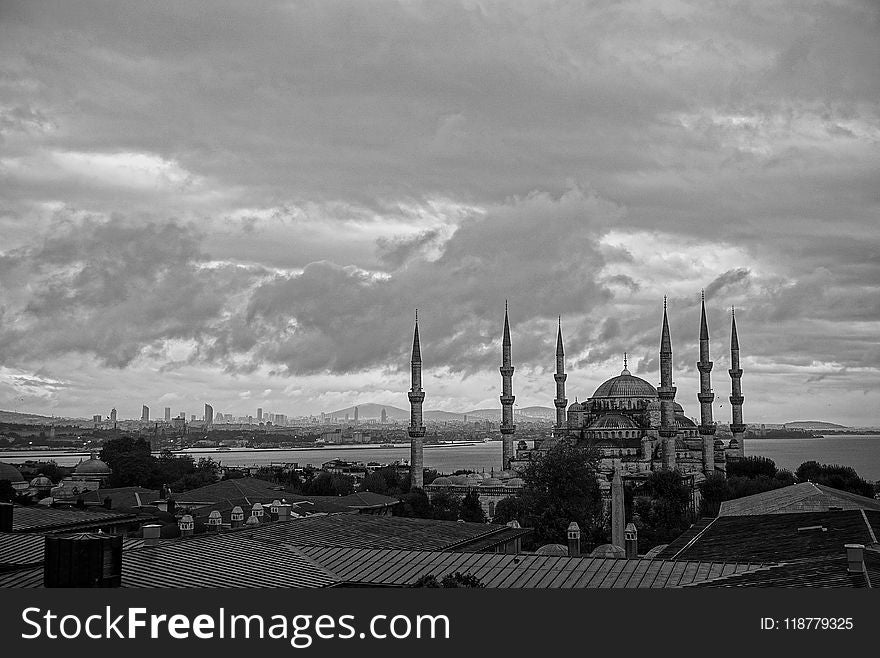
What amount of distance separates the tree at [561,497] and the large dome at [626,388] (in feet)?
125

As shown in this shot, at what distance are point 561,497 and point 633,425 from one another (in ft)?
116

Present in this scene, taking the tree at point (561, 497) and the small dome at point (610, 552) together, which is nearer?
the small dome at point (610, 552)

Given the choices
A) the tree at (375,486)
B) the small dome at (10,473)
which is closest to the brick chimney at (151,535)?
the small dome at (10,473)

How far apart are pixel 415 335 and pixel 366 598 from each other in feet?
235

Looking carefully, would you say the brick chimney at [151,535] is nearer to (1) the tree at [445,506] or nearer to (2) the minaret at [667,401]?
(1) the tree at [445,506]

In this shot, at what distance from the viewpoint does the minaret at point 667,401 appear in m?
75.2

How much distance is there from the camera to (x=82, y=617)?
40.4 feet

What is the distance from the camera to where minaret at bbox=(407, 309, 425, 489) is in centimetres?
7762

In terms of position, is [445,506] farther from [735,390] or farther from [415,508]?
[735,390]


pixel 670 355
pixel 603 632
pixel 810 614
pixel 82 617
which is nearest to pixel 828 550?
pixel 810 614

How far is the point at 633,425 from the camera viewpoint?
8812 cm

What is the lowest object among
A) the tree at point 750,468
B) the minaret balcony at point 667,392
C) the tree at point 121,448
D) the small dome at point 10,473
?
the tree at point 750,468

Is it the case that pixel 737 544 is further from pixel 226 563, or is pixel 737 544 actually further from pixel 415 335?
pixel 415 335

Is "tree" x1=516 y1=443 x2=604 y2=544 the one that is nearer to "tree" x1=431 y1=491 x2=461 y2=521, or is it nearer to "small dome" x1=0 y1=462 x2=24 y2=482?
"tree" x1=431 y1=491 x2=461 y2=521
